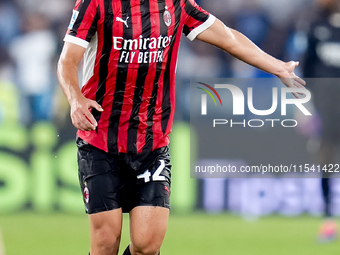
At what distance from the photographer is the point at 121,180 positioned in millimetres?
4367

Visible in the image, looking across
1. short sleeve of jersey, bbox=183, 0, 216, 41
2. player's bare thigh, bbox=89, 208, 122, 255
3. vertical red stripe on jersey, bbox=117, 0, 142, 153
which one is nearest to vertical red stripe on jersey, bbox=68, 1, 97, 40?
vertical red stripe on jersey, bbox=117, 0, 142, 153

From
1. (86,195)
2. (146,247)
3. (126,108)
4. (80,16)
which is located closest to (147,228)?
(146,247)

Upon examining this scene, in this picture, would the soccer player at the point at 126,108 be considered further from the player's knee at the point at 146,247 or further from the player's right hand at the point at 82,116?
the player's right hand at the point at 82,116

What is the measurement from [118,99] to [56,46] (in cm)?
312

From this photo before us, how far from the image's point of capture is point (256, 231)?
6.75 metres

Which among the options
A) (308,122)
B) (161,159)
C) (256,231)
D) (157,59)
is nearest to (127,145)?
(161,159)

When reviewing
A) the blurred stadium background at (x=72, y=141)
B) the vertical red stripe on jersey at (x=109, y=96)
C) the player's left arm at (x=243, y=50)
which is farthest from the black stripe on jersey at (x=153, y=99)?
the blurred stadium background at (x=72, y=141)

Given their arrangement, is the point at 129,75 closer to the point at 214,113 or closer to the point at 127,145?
the point at 127,145

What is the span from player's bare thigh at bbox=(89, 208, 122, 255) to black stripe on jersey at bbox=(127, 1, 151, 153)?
15.9 inches

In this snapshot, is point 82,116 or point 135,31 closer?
point 82,116

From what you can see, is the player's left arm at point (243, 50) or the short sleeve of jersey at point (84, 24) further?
the player's left arm at point (243, 50)

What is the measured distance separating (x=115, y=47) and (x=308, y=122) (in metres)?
3.55

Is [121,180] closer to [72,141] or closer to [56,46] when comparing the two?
[72,141]

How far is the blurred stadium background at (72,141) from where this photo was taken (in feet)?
23.1
